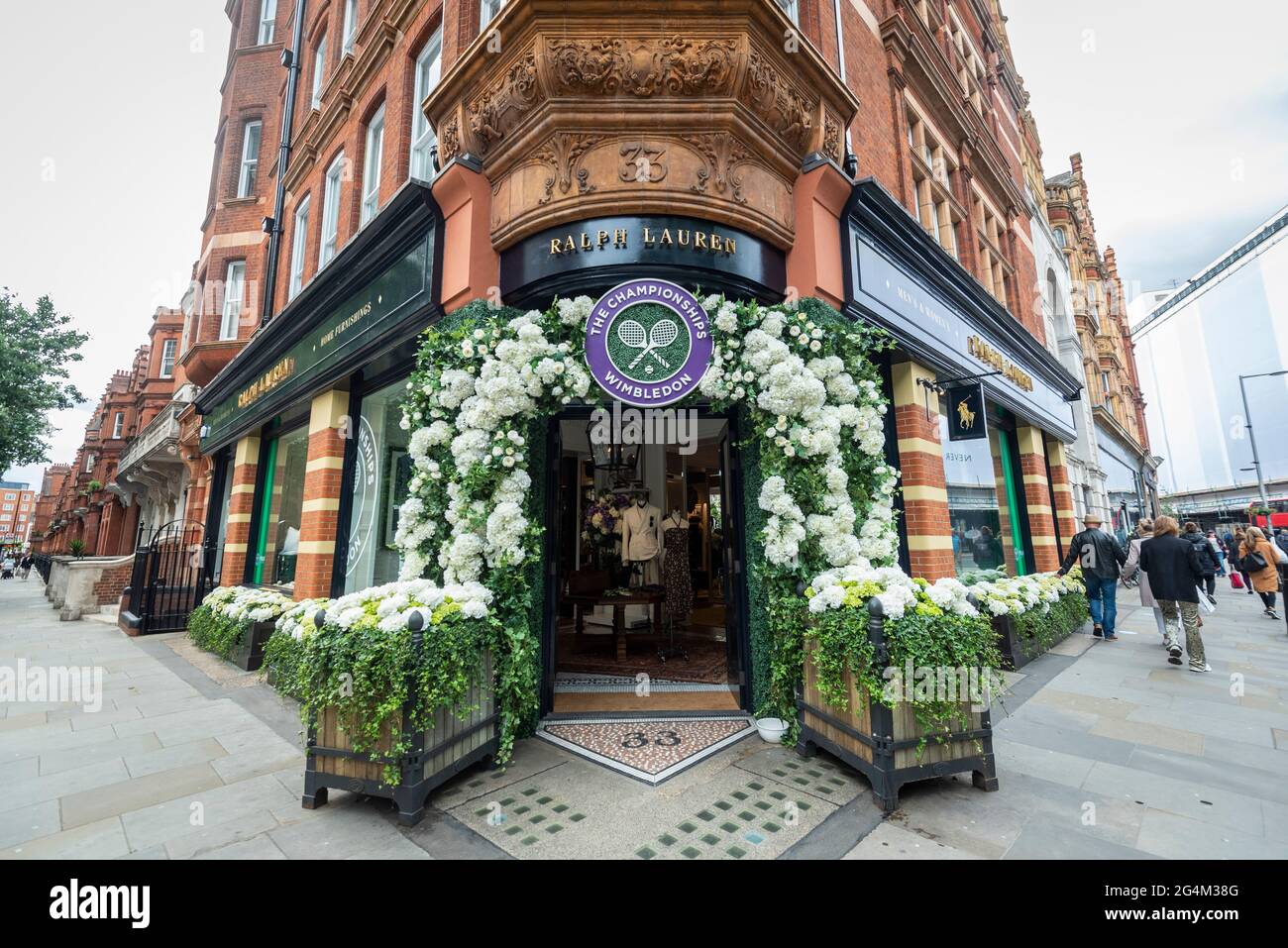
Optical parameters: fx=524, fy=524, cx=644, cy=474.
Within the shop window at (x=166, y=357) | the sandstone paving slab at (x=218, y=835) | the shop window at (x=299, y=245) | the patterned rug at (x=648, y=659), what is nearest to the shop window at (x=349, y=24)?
the shop window at (x=299, y=245)

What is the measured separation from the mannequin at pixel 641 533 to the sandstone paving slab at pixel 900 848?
17.9 ft

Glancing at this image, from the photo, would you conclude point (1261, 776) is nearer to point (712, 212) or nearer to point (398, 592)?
point (712, 212)

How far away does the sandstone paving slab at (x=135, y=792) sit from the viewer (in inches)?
140

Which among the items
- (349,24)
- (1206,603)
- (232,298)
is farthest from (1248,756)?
(232,298)

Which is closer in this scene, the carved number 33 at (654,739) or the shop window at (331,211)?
the carved number 33 at (654,739)

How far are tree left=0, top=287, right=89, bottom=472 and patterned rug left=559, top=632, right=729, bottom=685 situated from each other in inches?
881

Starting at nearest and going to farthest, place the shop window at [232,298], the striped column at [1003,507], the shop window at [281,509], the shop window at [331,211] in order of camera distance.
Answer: the shop window at [331,211], the shop window at [281,509], the striped column at [1003,507], the shop window at [232,298]

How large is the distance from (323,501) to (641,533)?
4.83 metres

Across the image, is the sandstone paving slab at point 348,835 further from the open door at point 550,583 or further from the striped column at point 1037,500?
the striped column at point 1037,500

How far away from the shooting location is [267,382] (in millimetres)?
9953

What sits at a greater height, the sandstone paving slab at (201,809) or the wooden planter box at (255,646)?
the wooden planter box at (255,646)

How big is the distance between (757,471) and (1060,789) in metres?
3.28

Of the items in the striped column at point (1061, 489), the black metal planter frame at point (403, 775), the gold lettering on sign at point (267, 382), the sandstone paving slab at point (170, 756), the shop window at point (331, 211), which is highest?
the shop window at point (331, 211)
